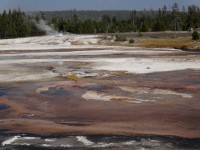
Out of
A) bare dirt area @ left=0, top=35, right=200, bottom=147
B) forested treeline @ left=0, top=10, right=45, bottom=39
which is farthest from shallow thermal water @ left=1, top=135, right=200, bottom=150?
forested treeline @ left=0, top=10, right=45, bottom=39

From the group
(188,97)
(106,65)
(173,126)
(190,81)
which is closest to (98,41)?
(106,65)

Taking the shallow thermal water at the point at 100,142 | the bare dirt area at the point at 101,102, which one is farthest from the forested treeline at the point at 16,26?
the shallow thermal water at the point at 100,142

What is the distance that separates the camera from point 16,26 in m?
119

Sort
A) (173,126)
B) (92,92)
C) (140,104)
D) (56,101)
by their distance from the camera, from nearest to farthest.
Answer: (173,126) → (140,104) → (56,101) → (92,92)

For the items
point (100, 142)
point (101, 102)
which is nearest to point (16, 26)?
point (101, 102)

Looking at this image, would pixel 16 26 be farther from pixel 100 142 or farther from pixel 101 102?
pixel 100 142

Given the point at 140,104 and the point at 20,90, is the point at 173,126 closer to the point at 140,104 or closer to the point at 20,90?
the point at 140,104

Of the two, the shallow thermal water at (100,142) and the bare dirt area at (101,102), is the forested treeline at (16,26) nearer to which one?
the bare dirt area at (101,102)

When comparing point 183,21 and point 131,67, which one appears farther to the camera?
point 183,21

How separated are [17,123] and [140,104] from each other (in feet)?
16.0

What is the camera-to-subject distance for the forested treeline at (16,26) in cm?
11431

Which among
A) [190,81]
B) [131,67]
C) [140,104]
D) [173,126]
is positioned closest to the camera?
[173,126]

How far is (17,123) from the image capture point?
13.6 meters

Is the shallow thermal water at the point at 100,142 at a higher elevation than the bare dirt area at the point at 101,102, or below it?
higher
